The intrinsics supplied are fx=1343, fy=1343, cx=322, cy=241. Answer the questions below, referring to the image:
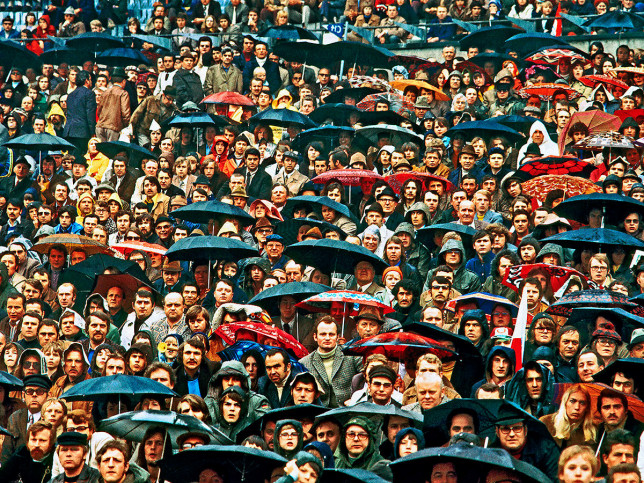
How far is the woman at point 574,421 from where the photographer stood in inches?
413

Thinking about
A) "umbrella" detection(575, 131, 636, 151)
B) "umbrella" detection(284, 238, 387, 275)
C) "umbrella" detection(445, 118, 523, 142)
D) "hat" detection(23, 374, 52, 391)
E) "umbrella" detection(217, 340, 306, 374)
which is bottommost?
"hat" detection(23, 374, 52, 391)

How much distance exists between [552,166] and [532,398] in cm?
655

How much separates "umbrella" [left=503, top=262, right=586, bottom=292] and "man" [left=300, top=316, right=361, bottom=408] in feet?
6.85

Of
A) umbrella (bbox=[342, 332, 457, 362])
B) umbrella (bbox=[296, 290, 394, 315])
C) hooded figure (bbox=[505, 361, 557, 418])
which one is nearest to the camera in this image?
hooded figure (bbox=[505, 361, 557, 418])

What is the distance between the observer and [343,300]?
12.9 m

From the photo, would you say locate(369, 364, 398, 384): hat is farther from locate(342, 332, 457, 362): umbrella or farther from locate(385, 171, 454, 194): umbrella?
locate(385, 171, 454, 194): umbrella

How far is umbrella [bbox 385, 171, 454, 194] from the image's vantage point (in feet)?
55.6

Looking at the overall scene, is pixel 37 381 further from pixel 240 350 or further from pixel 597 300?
pixel 597 300

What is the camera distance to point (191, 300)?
14602mm

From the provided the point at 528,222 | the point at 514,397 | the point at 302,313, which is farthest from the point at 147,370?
the point at 528,222

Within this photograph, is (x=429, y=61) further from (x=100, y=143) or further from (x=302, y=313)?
(x=302, y=313)

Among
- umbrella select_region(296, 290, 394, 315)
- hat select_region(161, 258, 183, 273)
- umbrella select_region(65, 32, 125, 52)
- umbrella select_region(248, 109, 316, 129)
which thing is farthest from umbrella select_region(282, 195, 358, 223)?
umbrella select_region(65, 32, 125, 52)

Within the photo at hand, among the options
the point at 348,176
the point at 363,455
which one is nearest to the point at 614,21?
the point at 348,176

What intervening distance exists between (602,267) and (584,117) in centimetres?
489
